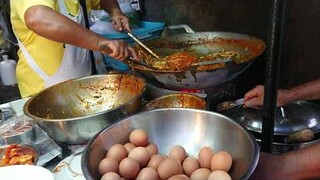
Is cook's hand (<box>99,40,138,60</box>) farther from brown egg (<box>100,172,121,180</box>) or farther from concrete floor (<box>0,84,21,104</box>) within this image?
concrete floor (<box>0,84,21,104</box>)

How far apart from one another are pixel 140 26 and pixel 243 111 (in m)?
2.42

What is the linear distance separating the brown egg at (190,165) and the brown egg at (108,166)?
9.3 inches

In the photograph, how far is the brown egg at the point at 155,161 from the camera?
1.13 m

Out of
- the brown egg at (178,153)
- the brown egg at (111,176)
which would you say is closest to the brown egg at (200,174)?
the brown egg at (178,153)

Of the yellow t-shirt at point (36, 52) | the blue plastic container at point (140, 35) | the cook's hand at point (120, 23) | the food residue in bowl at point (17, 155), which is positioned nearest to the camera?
the food residue in bowl at point (17, 155)

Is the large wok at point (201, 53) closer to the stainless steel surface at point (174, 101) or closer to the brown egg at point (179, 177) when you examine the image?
the stainless steel surface at point (174, 101)

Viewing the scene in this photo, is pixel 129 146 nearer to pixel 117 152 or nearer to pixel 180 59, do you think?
pixel 117 152

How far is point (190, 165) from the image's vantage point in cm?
113

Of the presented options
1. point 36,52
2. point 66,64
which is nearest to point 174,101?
point 66,64

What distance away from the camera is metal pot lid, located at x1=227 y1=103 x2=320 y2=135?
161 cm

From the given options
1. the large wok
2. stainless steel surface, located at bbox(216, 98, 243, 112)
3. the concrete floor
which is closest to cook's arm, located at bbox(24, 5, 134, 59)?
the large wok

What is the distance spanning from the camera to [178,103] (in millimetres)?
1701

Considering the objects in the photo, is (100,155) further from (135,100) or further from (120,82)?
(120,82)

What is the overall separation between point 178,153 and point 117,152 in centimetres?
22
